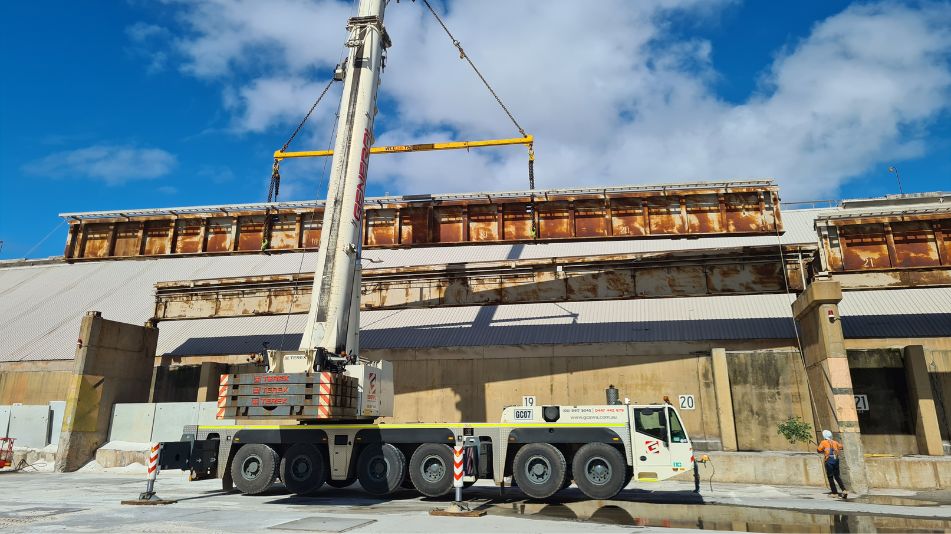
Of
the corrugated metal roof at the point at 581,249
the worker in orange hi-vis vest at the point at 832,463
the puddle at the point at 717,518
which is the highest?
the corrugated metal roof at the point at 581,249

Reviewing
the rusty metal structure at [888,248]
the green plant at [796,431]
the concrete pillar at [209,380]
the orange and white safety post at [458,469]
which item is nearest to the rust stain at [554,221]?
the rusty metal structure at [888,248]

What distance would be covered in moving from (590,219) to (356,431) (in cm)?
1097

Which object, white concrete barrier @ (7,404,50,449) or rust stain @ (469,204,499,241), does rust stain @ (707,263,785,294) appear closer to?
rust stain @ (469,204,499,241)

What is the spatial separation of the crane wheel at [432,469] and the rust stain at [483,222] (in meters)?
8.91

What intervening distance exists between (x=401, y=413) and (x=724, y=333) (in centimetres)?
1402

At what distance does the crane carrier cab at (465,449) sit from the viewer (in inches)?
521

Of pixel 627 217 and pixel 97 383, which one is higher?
pixel 627 217

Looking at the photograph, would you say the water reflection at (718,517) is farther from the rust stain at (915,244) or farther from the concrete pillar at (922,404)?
the concrete pillar at (922,404)

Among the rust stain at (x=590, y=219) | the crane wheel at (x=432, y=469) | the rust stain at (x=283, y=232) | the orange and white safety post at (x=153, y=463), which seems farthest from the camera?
the rust stain at (x=283, y=232)

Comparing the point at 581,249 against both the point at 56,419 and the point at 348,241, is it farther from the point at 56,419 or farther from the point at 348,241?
the point at 56,419

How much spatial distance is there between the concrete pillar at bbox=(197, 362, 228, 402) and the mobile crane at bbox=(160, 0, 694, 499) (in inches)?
450

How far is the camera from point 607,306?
2758 cm

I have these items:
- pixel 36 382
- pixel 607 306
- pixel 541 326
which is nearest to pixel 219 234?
pixel 541 326

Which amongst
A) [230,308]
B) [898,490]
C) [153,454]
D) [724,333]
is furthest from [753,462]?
[230,308]
